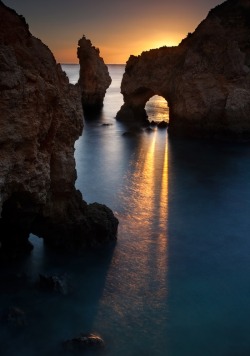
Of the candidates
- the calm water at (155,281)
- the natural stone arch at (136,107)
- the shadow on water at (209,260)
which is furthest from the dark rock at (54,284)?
the natural stone arch at (136,107)

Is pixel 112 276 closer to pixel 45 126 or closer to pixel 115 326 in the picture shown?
pixel 115 326

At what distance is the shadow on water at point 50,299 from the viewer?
1098 cm

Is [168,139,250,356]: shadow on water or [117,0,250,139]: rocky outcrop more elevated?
[117,0,250,139]: rocky outcrop

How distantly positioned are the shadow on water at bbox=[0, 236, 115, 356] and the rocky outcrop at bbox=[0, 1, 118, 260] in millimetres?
772

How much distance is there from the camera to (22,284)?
1343 centimetres

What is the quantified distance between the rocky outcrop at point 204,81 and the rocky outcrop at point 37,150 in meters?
24.1

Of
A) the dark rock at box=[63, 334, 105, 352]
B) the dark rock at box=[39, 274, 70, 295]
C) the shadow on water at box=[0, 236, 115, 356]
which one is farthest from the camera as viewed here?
the dark rock at box=[39, 274, 70, 295]

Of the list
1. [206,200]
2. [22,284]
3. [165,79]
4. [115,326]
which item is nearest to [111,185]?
[206,200]

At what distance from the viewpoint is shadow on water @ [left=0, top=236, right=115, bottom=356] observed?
10984mm

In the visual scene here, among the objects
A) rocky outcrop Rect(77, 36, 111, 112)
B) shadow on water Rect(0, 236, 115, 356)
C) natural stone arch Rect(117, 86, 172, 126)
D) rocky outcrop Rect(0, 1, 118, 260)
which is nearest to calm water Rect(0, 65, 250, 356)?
shadow on water Rect(0, 236, 115, 356)

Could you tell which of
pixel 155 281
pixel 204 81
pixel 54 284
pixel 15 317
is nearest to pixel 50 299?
pixel 54 284

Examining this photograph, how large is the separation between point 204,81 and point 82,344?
32368 mm

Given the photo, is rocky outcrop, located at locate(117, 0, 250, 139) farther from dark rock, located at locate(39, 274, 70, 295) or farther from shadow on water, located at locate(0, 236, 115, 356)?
dark rock, located at locate(39, 274, 70, 295)

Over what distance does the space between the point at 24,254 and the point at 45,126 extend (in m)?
5.42
